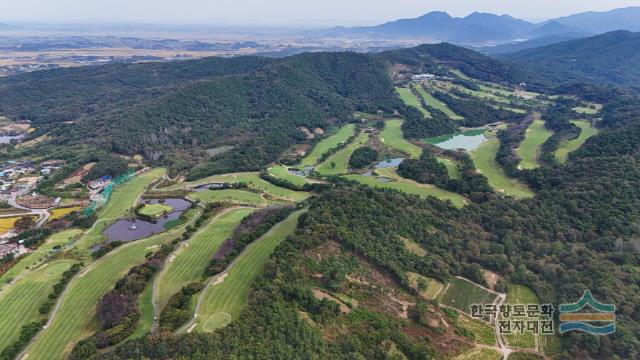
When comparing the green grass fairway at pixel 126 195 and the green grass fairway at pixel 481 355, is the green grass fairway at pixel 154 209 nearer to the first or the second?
the green grass fairway at pixel 126 195

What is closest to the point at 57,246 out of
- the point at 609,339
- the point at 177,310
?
the point at 177,310

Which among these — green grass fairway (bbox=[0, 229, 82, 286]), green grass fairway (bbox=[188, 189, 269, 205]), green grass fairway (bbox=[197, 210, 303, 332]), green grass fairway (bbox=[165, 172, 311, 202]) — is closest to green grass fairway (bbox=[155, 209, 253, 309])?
green grass fairway (bbox=[197, 210, 303, 332])

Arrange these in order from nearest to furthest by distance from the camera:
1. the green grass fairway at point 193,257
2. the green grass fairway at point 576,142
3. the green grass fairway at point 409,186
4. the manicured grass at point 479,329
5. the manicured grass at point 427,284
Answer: the manicured grass at point 479,329
the green grass fairway at point 193,257
the manicured grass at point 427,284
the green grass fairway at point 409,186
the green grass fairway at point 576,142

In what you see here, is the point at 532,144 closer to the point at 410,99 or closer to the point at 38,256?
the point at 410,99

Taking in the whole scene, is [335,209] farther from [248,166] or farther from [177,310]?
[248,166]

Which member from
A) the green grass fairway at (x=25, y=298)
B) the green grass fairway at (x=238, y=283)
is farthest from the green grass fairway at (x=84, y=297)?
the green grass fairway at (x=238, y=283)

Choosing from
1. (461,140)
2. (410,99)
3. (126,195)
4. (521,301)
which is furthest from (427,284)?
(410,99)

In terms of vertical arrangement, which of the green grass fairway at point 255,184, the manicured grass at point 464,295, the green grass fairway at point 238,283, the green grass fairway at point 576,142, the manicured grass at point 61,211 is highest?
the green grass fairway at point 576,142
